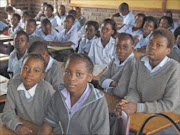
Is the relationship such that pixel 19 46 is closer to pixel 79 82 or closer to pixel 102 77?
pixel 102 77

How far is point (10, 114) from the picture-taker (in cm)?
191

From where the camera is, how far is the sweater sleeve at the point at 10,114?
181 centimetres

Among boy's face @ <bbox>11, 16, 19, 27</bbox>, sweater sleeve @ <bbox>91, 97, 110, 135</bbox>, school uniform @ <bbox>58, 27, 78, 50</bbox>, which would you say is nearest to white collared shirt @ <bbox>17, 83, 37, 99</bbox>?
sweater sleeve @ <bbox>91, 97, 110, 135</bbox>

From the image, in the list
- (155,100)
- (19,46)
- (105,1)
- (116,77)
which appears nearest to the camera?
(155,100)

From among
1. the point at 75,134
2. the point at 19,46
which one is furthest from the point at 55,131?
the point at 19,46

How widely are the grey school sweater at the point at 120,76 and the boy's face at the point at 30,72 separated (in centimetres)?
74

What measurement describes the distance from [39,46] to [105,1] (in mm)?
5488

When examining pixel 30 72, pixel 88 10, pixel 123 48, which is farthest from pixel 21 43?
pixel 88 10

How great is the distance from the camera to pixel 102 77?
2.76 m

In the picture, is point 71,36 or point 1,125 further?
point 71,36

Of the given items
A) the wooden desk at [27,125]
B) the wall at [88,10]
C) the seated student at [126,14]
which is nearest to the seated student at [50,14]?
the wall at [88,10]

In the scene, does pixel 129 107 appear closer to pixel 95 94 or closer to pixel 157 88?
pixel 157 88

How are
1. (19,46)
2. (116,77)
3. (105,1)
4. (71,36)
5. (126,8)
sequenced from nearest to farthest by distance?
(116,77) → (19,46) → (71,36) → (126,8) → (105,1)

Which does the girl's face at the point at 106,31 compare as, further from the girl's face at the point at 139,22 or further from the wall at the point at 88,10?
the wall at the point at 88,10
